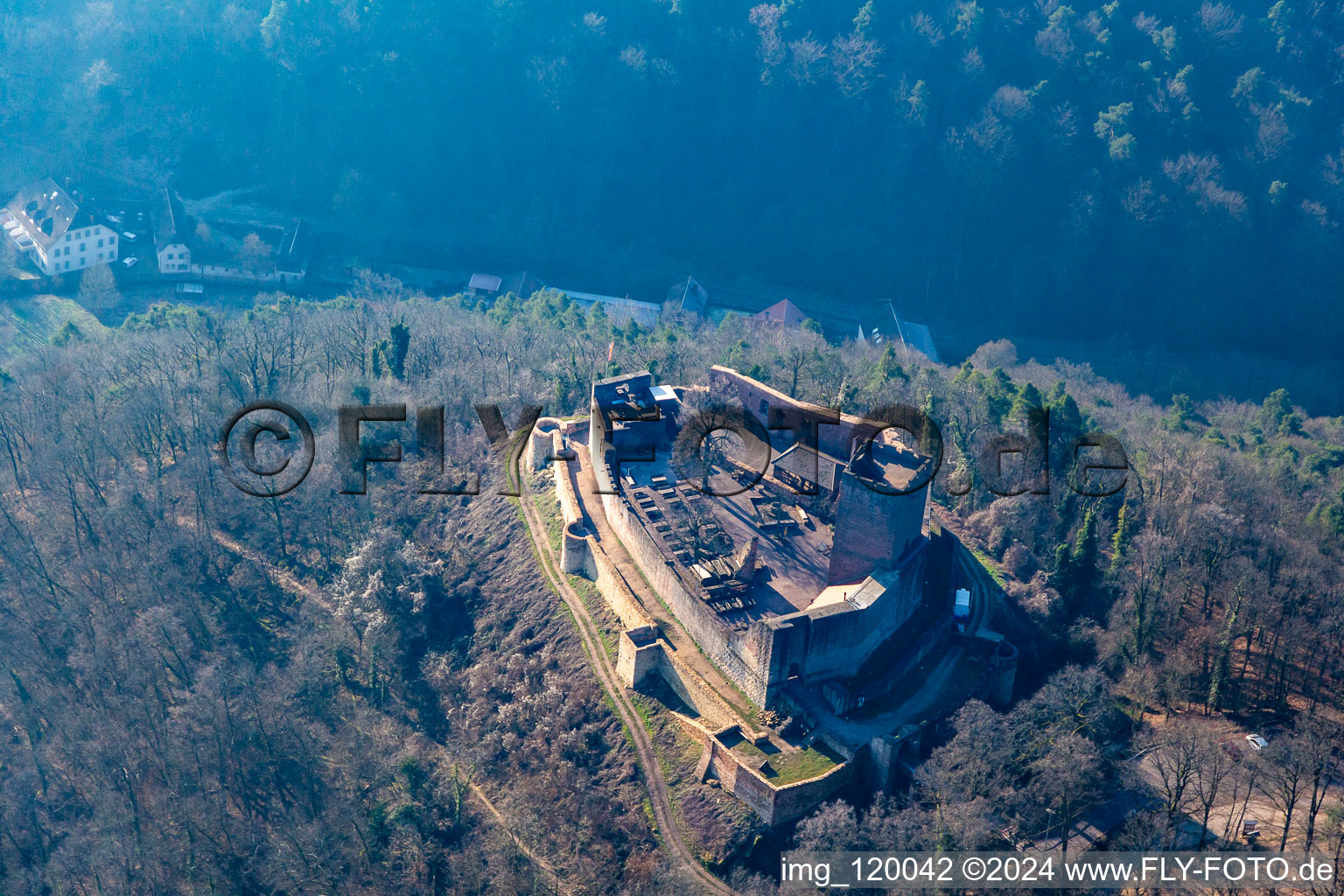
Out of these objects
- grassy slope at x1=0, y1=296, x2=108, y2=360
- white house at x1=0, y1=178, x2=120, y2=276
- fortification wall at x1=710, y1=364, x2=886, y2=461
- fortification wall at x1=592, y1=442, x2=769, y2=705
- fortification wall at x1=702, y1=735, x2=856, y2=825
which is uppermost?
white house at x1=0, y1=178, x2=120, y2=276

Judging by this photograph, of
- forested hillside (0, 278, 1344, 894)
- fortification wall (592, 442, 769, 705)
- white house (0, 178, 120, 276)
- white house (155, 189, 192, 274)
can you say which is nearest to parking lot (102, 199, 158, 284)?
white house (155, 189, 192, 274)

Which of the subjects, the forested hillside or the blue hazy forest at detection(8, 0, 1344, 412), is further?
the blue hazy forest at detection(8, 0, 1344, 412)

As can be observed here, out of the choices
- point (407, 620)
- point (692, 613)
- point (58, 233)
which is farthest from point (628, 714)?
point (58, 233)

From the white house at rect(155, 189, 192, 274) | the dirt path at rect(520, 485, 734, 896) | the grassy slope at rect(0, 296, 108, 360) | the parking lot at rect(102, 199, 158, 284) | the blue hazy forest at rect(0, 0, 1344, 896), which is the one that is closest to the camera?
the dirt path at rect(520, 485, 734, 896)

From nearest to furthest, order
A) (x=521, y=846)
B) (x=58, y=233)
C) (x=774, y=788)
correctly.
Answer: (x=774, y=788), (x=521, y=846), (x=58, y=233)

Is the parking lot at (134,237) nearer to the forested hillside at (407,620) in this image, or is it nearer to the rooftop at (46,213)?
the rooftop at (46,213)

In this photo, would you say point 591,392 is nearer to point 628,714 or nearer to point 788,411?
point 788,411

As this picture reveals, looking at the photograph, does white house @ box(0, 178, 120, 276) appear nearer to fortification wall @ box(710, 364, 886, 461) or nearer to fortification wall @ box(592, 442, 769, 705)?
fortification wall @ box(710, 364, 886, 461)

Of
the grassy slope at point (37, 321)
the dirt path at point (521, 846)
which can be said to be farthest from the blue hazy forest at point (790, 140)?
the dirt path at point (521, 846)
